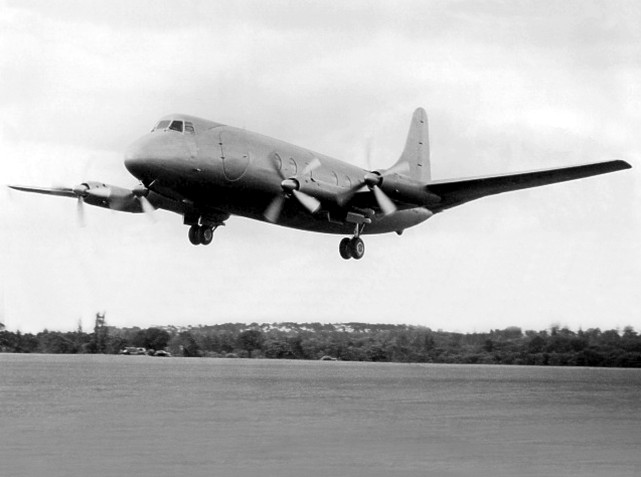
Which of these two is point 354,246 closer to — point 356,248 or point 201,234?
point 356,248

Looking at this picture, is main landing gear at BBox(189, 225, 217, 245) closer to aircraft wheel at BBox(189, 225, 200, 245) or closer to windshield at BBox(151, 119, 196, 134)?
aircraft wheel at BBox(189, 225, 200, 245)

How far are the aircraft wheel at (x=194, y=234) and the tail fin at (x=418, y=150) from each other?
18480 mm

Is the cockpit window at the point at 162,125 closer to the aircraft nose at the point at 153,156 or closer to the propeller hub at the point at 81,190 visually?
the aircraft nose at the point at 153,156

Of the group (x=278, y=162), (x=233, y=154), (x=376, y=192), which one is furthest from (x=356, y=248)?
(x=233, y=154)

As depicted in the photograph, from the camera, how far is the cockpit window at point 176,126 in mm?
43125

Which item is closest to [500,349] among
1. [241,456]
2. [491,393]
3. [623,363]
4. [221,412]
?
[491,393]

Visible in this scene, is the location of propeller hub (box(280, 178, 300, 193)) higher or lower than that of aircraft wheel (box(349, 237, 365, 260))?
higher

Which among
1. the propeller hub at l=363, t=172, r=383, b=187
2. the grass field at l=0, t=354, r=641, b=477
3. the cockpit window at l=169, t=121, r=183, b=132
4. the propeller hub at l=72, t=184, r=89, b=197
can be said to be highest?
the cockpit window at l=169, t=121, r=183, b=132

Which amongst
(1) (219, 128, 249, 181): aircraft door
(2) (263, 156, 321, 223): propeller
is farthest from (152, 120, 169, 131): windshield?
(2) (263, 156, 321, 223): propeller

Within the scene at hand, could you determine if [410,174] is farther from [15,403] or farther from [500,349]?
[15,403]

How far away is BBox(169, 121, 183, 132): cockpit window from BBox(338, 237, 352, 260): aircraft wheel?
11.8 metres

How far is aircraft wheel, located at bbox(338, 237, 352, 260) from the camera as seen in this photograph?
51.3 m

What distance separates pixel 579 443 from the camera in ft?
131

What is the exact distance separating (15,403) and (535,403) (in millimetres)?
26844
